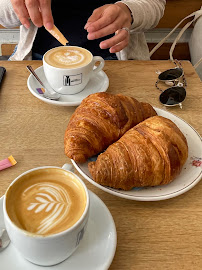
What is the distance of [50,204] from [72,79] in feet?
1.64

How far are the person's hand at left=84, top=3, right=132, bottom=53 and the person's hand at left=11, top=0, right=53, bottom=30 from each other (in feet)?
0.41

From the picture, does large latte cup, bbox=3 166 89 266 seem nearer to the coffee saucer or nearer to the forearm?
the coffee saucer

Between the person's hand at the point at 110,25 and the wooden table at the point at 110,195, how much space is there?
102 mm

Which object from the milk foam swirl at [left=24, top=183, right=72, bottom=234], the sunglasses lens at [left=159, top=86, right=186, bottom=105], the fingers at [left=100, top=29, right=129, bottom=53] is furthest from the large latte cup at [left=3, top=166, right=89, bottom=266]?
the fingers at [left=100, top=29, right=129, bottom=53]

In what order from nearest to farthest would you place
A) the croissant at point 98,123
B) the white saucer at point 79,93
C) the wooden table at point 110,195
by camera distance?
the wooden table at point 110,195 < the croissant at point 98,123 < the white saucer at point 79,93

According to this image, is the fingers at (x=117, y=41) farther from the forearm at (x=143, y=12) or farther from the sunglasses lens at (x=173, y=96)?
the sunglasses lens at (x=173, y=96)

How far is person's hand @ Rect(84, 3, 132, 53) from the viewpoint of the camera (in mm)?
964

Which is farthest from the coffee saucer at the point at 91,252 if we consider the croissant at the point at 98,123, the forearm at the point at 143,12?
the forearm at the point at 143,12

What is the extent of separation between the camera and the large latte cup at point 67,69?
2.81 feet

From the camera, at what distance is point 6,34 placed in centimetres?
203

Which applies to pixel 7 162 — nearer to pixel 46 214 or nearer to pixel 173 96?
pixel 46 214

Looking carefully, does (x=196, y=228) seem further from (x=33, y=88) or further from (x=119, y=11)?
(x=119, y=11)

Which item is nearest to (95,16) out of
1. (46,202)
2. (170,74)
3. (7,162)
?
(170,74)

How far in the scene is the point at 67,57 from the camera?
0.91 meters
